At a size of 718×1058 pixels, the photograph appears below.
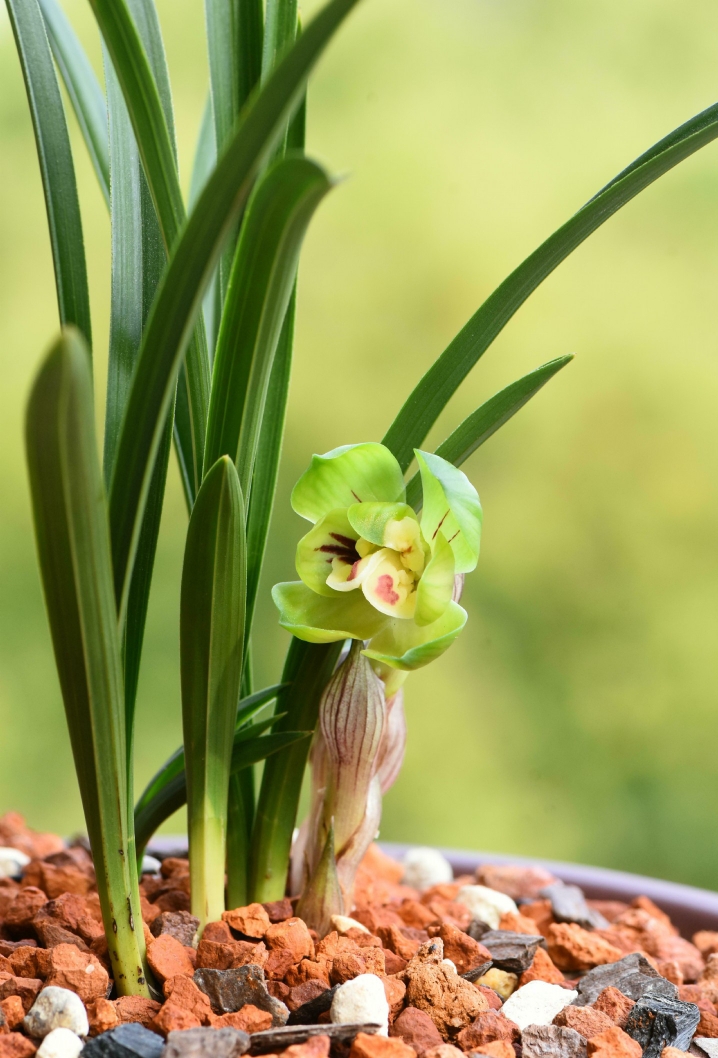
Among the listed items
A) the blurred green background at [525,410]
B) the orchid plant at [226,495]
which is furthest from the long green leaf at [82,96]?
the blurred green background at [525,410]

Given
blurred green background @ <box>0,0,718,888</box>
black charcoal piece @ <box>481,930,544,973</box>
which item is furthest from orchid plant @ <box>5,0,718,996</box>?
blurred green background @ <box>0,0,718,888</box>

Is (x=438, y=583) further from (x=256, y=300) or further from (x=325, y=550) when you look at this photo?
(x=256, y=300)

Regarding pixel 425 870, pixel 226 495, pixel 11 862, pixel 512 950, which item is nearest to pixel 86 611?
pixel 226 495

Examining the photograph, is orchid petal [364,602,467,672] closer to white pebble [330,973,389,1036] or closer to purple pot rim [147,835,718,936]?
white pebble [330,973,389,1036]

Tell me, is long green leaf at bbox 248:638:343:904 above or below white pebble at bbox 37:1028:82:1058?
above

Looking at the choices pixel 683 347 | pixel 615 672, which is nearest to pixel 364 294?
pixel 683 347

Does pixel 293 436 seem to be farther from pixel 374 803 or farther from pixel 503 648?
pixel 374 803

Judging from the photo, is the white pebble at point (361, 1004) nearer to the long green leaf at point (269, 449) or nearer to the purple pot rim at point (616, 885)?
the long green leaf at point (269, 449)

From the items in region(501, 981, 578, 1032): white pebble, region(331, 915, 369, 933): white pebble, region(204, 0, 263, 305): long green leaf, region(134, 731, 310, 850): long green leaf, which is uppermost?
region(204, 0, 263, 305): long green leaf
